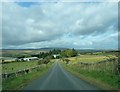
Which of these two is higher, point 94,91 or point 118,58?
point 118,58

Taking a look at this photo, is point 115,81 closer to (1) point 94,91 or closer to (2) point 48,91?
(1) point 94,91

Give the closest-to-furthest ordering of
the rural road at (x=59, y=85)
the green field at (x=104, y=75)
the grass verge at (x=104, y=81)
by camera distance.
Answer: the grass verge at (x=104, y=81), the rural road at (x=59, y=85), the green field at (x=104, y=75)

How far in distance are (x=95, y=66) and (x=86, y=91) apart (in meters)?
18.2

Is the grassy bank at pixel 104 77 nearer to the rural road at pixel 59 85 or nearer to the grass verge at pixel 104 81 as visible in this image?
the grass verge at pixel 104 81

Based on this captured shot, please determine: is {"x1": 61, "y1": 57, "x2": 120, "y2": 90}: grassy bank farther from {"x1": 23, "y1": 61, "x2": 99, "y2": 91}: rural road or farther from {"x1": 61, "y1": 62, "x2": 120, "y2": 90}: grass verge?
{"x1": 23, "y1": 61, "x2": 99, "y2": 91}: rural road

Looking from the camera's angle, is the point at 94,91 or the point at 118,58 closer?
the point at 94,91

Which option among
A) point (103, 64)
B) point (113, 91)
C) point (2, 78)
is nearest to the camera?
point (113, 91)

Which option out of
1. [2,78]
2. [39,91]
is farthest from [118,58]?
[2,78]

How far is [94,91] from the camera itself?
1602cm

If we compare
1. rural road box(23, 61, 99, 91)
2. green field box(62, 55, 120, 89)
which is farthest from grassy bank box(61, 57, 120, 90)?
rural road box(23, 61, 99, 91)

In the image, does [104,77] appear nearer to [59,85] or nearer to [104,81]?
[104,81]

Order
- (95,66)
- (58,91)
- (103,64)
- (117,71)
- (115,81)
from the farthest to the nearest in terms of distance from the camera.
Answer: (95,66)
(103,64)
(117,71)
(115,81)
(58,91)

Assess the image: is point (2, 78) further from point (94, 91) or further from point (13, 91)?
point (94, 91)

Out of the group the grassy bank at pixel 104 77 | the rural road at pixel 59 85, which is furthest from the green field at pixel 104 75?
the rural road at pixel 59 85
